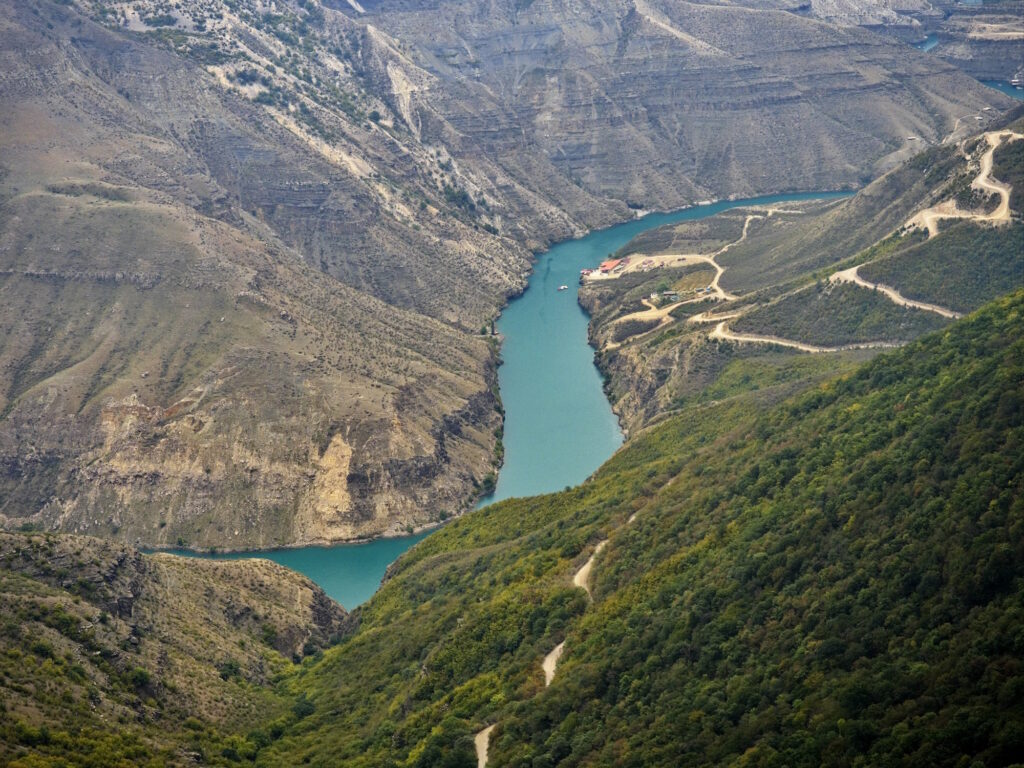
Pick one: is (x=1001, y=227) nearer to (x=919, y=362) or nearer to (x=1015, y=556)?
(x=919, y=362)

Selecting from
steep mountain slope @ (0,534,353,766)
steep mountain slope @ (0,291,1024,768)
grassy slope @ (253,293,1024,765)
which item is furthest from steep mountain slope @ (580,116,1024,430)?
steep mountain slope @ (0,534,353,766)

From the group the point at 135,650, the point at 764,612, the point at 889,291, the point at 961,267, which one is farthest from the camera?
the point at 889,291

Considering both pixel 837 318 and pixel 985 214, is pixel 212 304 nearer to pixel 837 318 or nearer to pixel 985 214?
pixel 837 318

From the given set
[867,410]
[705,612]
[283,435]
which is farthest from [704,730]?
[283,435]

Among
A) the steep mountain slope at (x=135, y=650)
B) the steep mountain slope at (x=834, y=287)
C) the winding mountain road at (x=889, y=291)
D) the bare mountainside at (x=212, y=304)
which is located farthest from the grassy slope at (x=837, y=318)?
the steep mountain slope at (x=135, y=650)

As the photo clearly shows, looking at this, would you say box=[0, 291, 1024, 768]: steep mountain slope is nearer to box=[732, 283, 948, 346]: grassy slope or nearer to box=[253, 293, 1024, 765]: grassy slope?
box=[253, 293, 1024, 765]: grassy slope

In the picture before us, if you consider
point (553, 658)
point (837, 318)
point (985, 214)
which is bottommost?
point (553, 658)

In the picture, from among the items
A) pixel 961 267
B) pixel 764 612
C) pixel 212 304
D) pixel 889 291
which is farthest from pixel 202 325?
pixel 764 612

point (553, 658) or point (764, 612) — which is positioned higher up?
point (553, 658)

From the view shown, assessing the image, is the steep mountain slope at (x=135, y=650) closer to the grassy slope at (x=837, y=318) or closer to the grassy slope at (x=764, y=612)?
the grassy slope at (x=764, y=612)
